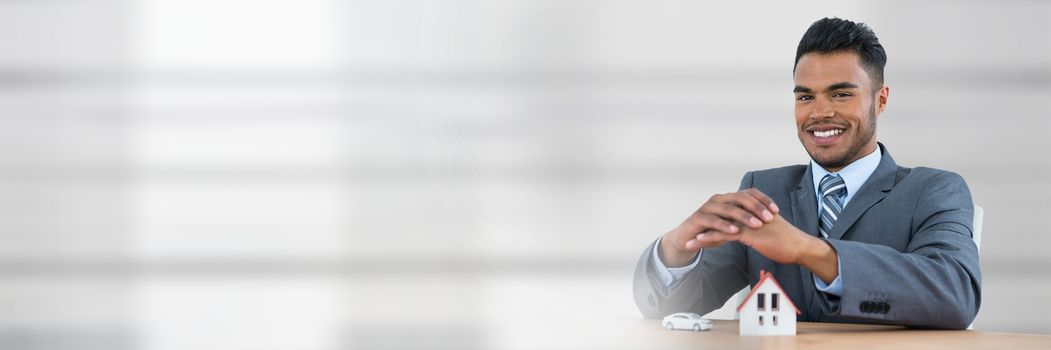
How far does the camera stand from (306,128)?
3752 millimetres

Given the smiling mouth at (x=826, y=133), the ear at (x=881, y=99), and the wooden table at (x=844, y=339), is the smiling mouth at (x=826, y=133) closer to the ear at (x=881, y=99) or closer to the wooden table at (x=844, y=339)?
the ear at (x=881, y=99)

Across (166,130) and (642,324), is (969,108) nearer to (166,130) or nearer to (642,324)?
(642,324)

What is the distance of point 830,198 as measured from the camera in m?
1.59

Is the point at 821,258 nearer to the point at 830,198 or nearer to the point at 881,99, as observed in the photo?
the point at 830,198

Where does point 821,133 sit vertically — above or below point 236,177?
above

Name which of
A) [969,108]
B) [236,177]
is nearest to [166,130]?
[236,177]

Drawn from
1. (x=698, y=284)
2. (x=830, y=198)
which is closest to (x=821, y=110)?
(x=830, y=198)

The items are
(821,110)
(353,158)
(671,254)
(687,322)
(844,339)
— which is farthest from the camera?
(353,158)

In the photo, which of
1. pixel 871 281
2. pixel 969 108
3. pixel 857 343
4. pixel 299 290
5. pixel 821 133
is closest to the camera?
pixel 857 343

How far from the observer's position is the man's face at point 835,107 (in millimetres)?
1583

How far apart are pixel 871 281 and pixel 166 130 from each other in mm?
3065

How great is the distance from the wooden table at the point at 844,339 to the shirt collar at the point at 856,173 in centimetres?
28

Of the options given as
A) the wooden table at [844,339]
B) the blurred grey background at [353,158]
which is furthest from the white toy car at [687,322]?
the blurred grey background at [353,158]

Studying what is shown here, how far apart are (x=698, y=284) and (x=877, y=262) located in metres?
0.38
